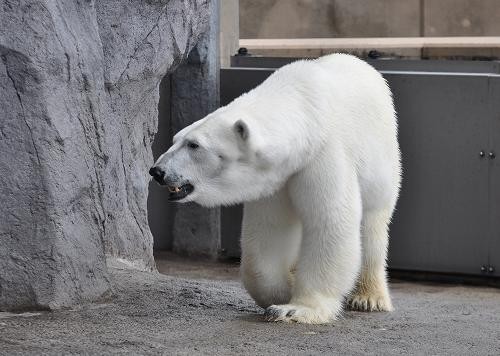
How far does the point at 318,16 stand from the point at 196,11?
39.5 feet

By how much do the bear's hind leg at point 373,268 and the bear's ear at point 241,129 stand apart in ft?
3.85

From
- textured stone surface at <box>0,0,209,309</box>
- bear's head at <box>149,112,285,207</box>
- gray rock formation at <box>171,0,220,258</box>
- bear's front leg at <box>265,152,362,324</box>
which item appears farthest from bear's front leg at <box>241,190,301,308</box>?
gray rock formation at <box>171,0,220,258</box>

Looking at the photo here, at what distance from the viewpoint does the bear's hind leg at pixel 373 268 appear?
6289 millimetres

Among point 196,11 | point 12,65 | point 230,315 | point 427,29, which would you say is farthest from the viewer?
point 427,29

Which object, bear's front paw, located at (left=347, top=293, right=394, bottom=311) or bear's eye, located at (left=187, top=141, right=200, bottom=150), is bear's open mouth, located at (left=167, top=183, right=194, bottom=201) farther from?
bear's front paw, located at (left=347, top=293, right=394, bottom=311)

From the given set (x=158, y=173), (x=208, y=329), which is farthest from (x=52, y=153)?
(x=208, y=329)

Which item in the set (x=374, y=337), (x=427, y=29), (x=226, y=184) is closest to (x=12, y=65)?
(x=226, y=184)

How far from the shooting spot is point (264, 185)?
5.48m

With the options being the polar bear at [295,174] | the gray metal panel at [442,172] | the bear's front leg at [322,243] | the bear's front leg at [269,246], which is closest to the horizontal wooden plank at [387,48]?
the gray metal panel at [442,172]

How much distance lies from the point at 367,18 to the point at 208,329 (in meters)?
14.2

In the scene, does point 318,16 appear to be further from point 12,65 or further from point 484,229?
point 12,65

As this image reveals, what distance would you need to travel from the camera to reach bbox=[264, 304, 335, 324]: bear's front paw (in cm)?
555

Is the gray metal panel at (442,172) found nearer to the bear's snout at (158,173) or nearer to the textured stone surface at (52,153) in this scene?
the textured stone surface at (52,153)

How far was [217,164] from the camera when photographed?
5402mm
